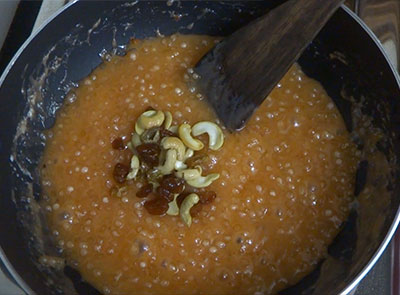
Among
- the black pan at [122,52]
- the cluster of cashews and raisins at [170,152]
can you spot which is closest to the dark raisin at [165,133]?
the cluster of cashews and raisins at [170,152]

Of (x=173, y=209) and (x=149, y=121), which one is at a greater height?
(x=149, y=121)

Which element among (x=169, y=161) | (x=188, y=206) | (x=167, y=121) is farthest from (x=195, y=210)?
(x=167, y=121)

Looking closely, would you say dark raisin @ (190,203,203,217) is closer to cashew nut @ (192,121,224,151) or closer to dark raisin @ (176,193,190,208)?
dark raisin @ (176,193,190,208)

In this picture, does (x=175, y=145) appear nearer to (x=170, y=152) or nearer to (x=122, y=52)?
(x=170, y=152)

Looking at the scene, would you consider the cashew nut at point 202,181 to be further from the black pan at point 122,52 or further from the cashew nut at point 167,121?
the black pan at point 122,52

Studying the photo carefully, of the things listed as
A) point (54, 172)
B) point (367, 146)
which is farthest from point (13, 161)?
point (367, 146)
